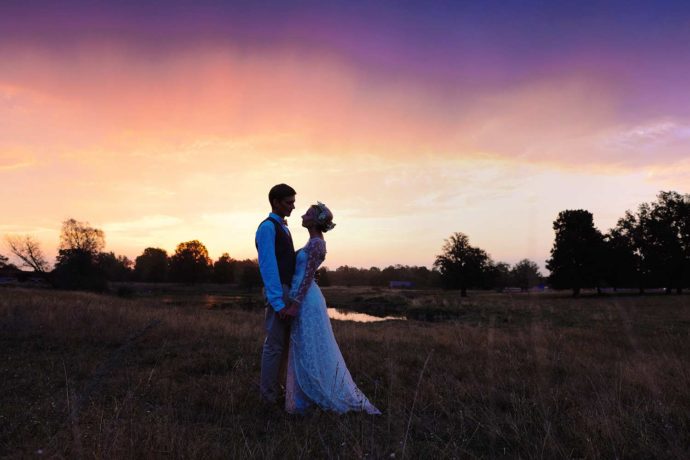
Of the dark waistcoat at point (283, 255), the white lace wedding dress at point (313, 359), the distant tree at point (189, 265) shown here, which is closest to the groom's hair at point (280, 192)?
the dark waistcoat at point (283, 255)

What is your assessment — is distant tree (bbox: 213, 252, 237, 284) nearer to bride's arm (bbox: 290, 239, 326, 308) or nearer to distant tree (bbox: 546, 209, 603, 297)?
distant tree (bbox: 546, 209, 603, 297)

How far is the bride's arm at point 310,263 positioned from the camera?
5234 mm

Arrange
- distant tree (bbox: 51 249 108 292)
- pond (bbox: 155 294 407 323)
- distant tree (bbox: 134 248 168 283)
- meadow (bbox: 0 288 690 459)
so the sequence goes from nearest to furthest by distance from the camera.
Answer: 1. meadow (bbox: 0 288 690 459)
2. pond (bbox: 155 294 407 323)
3. distant tree (bbox: 51 249 108 292)
4. distant tree (bbox: 134 248 168 283)

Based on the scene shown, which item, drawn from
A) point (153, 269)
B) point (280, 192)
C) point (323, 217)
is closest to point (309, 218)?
point (323, 217)

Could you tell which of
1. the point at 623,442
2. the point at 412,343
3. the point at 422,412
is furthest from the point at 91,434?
the point at 412,343

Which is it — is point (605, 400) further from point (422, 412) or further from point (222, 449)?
point (222, 449)

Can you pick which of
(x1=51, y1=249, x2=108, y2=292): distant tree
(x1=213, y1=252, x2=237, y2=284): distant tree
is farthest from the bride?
(x1=213, y1=252, x2=237, y2=284): distant tree

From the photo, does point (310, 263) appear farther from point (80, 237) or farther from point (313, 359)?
point (80, 237)

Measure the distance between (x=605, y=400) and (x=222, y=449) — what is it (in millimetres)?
4536

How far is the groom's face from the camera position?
17.3 feet

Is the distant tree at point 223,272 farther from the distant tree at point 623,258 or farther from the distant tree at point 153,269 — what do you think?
the distant tree at point 623,258

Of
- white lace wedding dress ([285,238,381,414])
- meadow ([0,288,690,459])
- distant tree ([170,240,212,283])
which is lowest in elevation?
meadow ([0,288,690,459])

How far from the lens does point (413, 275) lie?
161 m

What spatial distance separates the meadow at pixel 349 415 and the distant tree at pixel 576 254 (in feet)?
145
